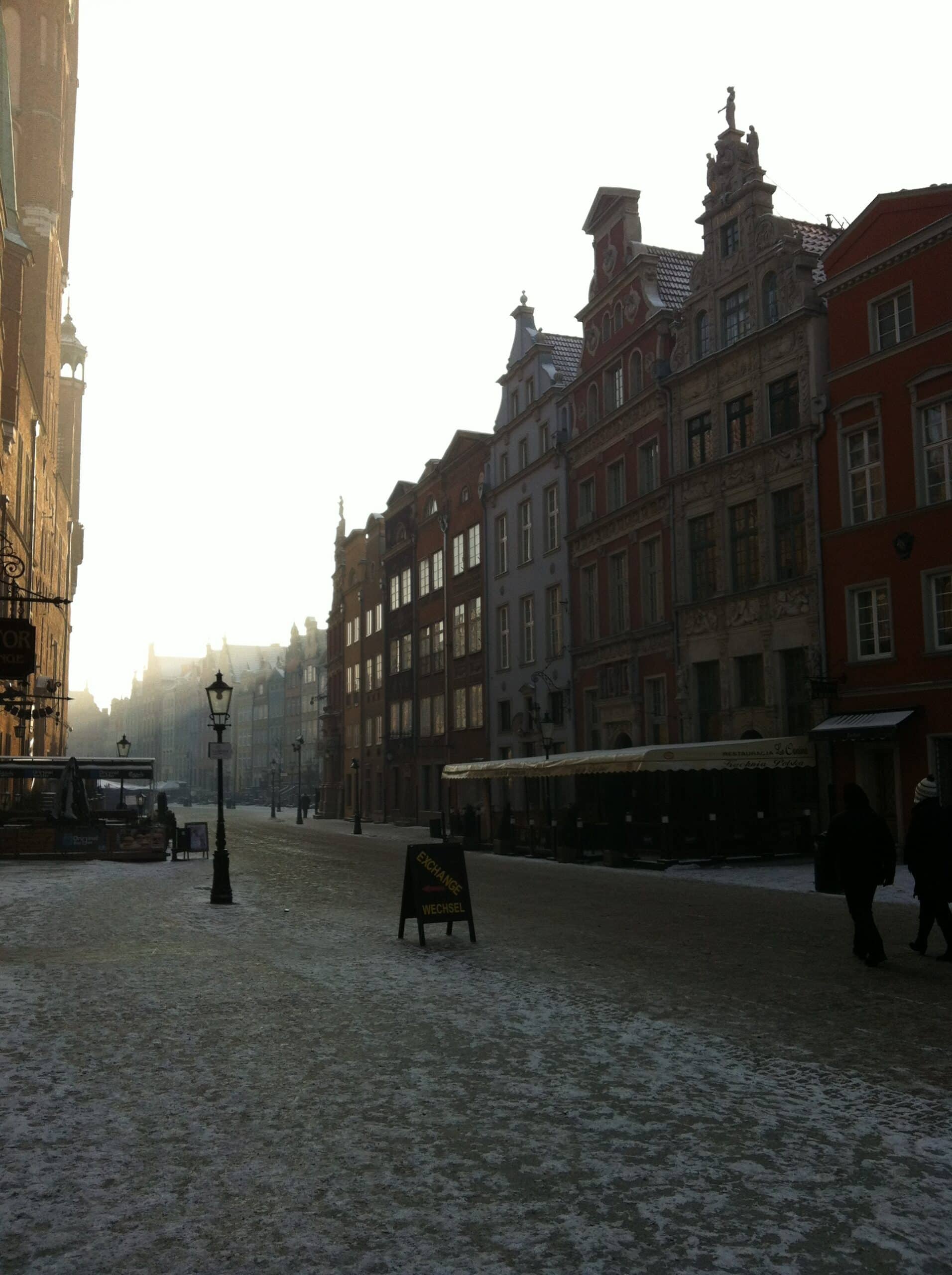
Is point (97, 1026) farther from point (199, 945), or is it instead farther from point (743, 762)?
point (743, 762)

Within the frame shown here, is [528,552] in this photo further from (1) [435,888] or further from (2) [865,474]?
(1) [435,888]

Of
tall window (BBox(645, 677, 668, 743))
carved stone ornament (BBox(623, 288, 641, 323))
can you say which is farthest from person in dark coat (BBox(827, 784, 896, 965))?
carved stone ornament (BBox(623, 288, 641, 323))

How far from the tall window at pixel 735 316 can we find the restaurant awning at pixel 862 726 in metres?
11.0

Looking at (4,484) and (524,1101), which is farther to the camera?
(4,484)

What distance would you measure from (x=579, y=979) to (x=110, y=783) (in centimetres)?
2816

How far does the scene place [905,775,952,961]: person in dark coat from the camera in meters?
11.7

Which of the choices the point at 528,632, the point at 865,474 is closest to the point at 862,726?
the point at 865,474

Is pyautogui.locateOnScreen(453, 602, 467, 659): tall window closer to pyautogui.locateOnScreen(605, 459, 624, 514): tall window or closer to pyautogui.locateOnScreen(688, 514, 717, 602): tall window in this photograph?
pyautogui.locateOnScreen(605, 459, 624, 514): tall window

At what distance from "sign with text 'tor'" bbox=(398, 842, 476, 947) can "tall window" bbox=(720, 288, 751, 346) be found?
2224cm

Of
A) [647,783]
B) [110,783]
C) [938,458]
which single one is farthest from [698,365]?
[110,783]

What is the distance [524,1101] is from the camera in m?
6.59

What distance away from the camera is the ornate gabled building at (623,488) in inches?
1395

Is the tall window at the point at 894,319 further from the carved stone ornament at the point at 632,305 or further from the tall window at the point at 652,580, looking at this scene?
the carved stone ornament at the point at 632,305

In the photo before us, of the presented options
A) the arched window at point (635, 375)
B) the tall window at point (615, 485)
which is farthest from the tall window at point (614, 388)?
the tall window at point (615, 485)
